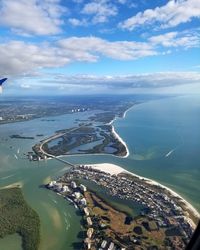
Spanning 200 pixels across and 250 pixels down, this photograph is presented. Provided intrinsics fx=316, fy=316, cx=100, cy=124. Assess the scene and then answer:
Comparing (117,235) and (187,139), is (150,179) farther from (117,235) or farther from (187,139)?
(187,139)

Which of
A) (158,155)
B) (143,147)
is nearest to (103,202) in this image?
(158,155)

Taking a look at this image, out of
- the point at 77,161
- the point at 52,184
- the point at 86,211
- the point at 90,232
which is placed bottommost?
the point at 90,232

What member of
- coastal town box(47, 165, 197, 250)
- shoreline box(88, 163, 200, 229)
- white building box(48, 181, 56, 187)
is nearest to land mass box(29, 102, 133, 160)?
shoreline box(88, 163, 200, 229)

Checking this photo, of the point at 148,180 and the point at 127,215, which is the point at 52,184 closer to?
the point at 127,215

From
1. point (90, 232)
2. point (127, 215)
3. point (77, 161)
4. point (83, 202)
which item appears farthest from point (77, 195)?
point (77, 161)

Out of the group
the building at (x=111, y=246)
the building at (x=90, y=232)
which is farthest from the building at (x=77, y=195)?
the building at (x=111, y=246)

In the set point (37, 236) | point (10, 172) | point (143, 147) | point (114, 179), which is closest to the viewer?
point (37, 236)
